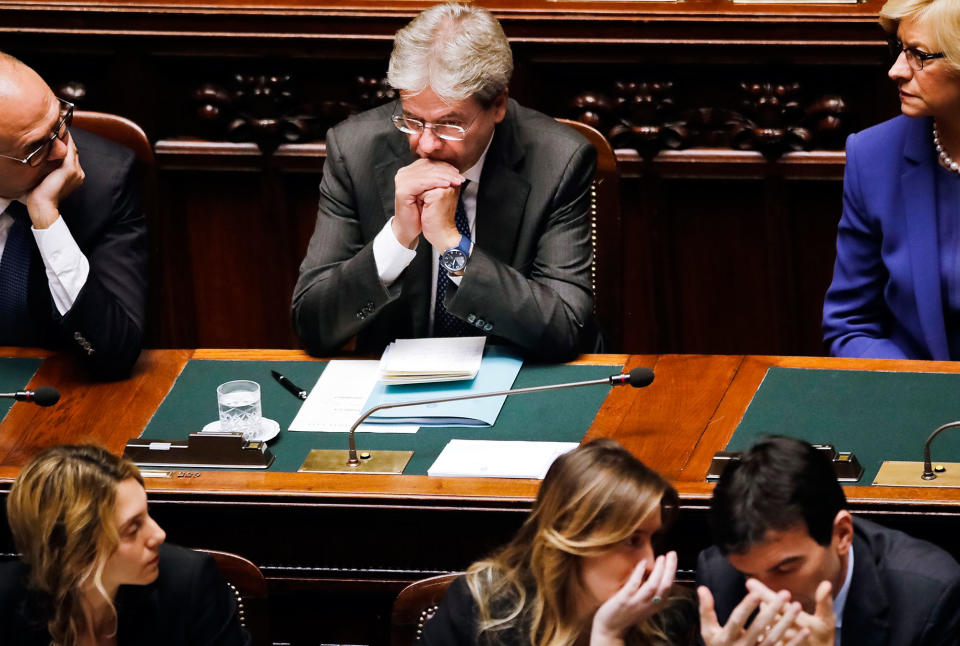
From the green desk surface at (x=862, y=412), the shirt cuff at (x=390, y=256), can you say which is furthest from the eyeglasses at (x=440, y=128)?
the green desk surface at (x=862, y=412)

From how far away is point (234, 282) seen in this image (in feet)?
15.4

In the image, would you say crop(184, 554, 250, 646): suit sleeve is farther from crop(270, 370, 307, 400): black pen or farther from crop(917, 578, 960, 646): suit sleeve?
crop(917, 578, 960, 646): suit sleeve

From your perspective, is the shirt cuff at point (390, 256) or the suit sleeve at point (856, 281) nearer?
the shirt cuff at point (390, 256)

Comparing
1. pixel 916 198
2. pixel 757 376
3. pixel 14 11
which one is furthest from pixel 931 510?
pixel 14 11

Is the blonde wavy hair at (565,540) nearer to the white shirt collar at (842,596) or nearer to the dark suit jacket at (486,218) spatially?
the white shirt collar at (842,596)

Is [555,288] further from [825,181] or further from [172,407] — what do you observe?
[825,181]

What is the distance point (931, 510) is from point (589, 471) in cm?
66

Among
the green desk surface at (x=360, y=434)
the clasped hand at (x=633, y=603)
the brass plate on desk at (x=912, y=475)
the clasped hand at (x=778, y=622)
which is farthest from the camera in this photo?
the green desk surface at (x=360, y=434)

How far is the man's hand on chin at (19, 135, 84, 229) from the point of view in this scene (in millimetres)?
3451

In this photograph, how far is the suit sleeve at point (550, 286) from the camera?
3.35 m

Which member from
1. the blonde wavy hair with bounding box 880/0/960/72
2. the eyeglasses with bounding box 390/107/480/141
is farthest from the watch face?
the blonde wavy hair with bounding box 880/0/960/72

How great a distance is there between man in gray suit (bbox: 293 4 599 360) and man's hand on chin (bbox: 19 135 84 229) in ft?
1.86

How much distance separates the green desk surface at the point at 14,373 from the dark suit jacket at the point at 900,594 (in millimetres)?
1801

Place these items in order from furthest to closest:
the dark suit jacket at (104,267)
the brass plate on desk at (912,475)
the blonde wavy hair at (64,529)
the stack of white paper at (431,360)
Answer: the dark suit jacket at (104,267), the stack of white paper at (431,360), the brass plate on desk at (912,475), the blonde wavy hair at (64,529)
